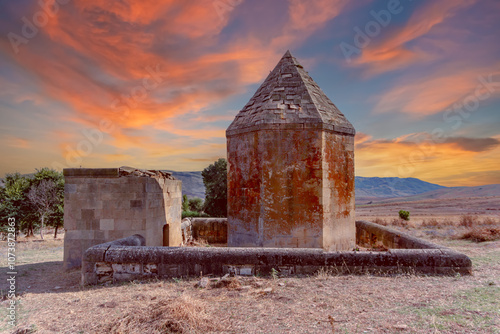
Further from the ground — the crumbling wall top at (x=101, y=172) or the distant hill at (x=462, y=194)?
the crumbling wall top at (x=101, y=172)

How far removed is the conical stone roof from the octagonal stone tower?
0.09 feet

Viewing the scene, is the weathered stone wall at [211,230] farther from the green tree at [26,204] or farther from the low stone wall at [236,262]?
the green tree at [26,204]

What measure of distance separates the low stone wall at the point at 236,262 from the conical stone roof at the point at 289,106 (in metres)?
3.43

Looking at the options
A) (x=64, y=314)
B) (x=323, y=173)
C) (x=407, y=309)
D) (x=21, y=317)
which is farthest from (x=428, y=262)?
(x=21, y=317)

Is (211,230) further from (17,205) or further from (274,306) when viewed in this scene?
(17,205)

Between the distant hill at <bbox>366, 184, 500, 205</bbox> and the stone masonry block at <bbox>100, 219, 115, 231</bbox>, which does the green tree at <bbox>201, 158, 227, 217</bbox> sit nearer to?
the stone masonry block at <bbox>100, 219, 115, 231</bbox>

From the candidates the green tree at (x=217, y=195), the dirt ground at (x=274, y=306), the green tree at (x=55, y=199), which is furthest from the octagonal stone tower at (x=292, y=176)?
the green tree at (x=55, y=199)

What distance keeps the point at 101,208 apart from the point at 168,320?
5140mm

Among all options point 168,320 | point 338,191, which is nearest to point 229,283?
point 168,320

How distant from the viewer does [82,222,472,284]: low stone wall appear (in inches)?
214

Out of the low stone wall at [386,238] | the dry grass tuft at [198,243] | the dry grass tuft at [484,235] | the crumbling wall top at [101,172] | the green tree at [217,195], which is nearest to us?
the low stone wall at [386,238]

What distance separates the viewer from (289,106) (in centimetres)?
792

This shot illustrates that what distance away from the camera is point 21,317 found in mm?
4035

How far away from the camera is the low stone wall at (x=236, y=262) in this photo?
543 cm
